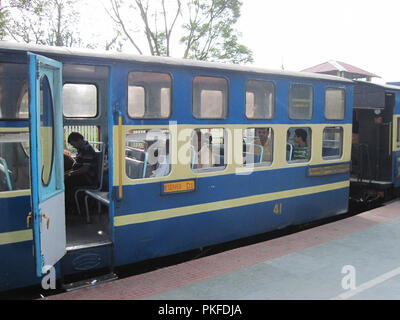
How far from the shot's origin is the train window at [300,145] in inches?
243

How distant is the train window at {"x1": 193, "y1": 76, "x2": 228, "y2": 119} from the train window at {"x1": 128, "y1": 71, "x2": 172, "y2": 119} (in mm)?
397

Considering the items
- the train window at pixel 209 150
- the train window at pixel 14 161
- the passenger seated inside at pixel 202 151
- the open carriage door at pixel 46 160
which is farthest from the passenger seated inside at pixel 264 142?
the train window at pixel 14 161

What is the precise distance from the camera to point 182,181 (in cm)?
486

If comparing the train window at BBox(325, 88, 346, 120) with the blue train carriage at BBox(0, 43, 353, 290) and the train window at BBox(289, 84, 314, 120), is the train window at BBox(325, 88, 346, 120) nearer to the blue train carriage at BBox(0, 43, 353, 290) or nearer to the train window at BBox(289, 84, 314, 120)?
the blue train carriage at BBox(0, 43, 353, 290)

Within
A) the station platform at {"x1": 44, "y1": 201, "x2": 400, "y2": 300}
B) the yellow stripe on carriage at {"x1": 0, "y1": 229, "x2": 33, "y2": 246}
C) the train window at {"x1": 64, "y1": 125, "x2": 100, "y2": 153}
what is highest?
the train window at {"x1": 64, "y1": 125, "x2": 100, "y2": 153}

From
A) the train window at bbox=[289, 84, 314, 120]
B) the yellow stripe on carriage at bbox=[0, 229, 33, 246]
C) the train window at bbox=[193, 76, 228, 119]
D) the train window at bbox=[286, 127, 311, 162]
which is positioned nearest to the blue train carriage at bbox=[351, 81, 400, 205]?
the train window at bbox=[289, 84, 314, 120]

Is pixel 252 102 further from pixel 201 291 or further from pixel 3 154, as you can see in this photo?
pixel 3 154

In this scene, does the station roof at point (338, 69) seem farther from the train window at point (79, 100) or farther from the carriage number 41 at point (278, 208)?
the train window at point (79, 100)

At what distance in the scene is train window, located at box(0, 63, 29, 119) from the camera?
370cm

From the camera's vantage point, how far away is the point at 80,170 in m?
5.55

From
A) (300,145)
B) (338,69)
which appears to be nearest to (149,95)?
(300,145)

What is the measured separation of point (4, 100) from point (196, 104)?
2146 millimetres

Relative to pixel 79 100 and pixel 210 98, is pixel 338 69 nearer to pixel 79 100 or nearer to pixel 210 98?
pixel 210 98

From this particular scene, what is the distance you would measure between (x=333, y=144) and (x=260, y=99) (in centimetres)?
199
